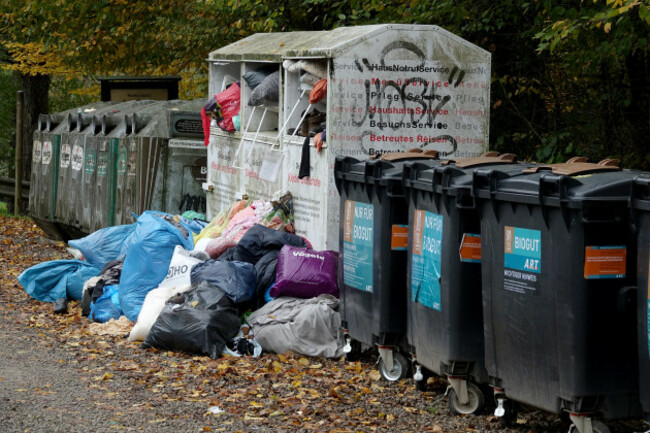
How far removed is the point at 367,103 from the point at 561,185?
4018mm

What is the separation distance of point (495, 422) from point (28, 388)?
3096 millimetres

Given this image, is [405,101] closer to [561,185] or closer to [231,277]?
[231,277]

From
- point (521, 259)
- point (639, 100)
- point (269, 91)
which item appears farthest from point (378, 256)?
point (639, 100)

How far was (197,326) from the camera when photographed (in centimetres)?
839

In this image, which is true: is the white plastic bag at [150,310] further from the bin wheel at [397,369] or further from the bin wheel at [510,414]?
the bin wheel at [510,414]

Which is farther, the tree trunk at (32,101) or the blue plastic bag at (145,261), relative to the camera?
the tree trunk at (32,101)

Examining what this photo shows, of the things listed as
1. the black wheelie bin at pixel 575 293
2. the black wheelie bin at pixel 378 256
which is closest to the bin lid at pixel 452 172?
the black wheelie bin at pixel 378 256

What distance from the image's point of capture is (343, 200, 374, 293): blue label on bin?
778cm

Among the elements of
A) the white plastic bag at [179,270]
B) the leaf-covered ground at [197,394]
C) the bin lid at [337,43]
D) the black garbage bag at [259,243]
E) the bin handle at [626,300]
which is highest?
the bin lid at [337,43]

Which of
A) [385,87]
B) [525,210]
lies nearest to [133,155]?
[385,87]

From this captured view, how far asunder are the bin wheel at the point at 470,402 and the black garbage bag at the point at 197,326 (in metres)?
2.30

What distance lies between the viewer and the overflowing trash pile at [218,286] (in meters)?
8.45

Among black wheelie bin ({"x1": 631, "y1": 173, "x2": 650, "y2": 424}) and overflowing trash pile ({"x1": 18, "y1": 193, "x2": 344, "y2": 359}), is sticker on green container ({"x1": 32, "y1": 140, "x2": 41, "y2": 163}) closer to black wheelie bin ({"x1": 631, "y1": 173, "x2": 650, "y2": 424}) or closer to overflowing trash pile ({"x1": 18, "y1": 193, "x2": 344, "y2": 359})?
overflowing trash pile ({"x1": 18, "y1": 193, "x2": 344, "y2": 359})

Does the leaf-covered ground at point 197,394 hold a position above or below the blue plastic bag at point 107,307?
below
